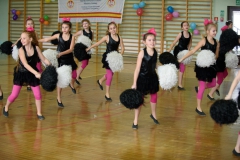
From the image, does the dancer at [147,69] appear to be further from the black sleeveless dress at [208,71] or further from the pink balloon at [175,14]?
the pink balloon at [175,14]

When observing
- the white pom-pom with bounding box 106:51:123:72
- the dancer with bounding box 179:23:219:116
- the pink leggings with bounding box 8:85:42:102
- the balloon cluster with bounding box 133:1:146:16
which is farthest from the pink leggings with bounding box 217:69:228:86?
the balloon cluster with bounding box 133:1:146:16

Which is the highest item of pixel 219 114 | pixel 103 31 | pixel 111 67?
pixel 103 31

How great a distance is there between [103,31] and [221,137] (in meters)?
12.2

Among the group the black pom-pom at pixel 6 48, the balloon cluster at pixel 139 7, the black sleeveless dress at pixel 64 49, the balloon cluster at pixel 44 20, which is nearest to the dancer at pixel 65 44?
the black sleeveless dress at pixel 64 49

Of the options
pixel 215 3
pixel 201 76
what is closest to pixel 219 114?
pixel 201 76

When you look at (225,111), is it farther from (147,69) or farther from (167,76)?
(147,69)

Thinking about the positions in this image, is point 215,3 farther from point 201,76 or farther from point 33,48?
point 33,48

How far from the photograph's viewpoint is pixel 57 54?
7.17 metres

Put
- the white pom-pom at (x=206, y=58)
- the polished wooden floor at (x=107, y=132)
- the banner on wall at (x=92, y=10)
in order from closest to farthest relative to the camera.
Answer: the polished wooden floor at (x=107, y=132), the white pom-pom at (x=206, y=58), the banner on wall at (x=92, y=10)

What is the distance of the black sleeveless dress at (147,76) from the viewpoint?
545 cm

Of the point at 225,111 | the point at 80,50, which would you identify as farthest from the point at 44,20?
the point at 225,111

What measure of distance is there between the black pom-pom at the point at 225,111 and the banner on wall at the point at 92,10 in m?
12.3

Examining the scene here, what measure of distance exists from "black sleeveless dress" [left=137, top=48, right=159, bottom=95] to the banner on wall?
10.7m

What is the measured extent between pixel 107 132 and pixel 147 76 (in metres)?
1.02
